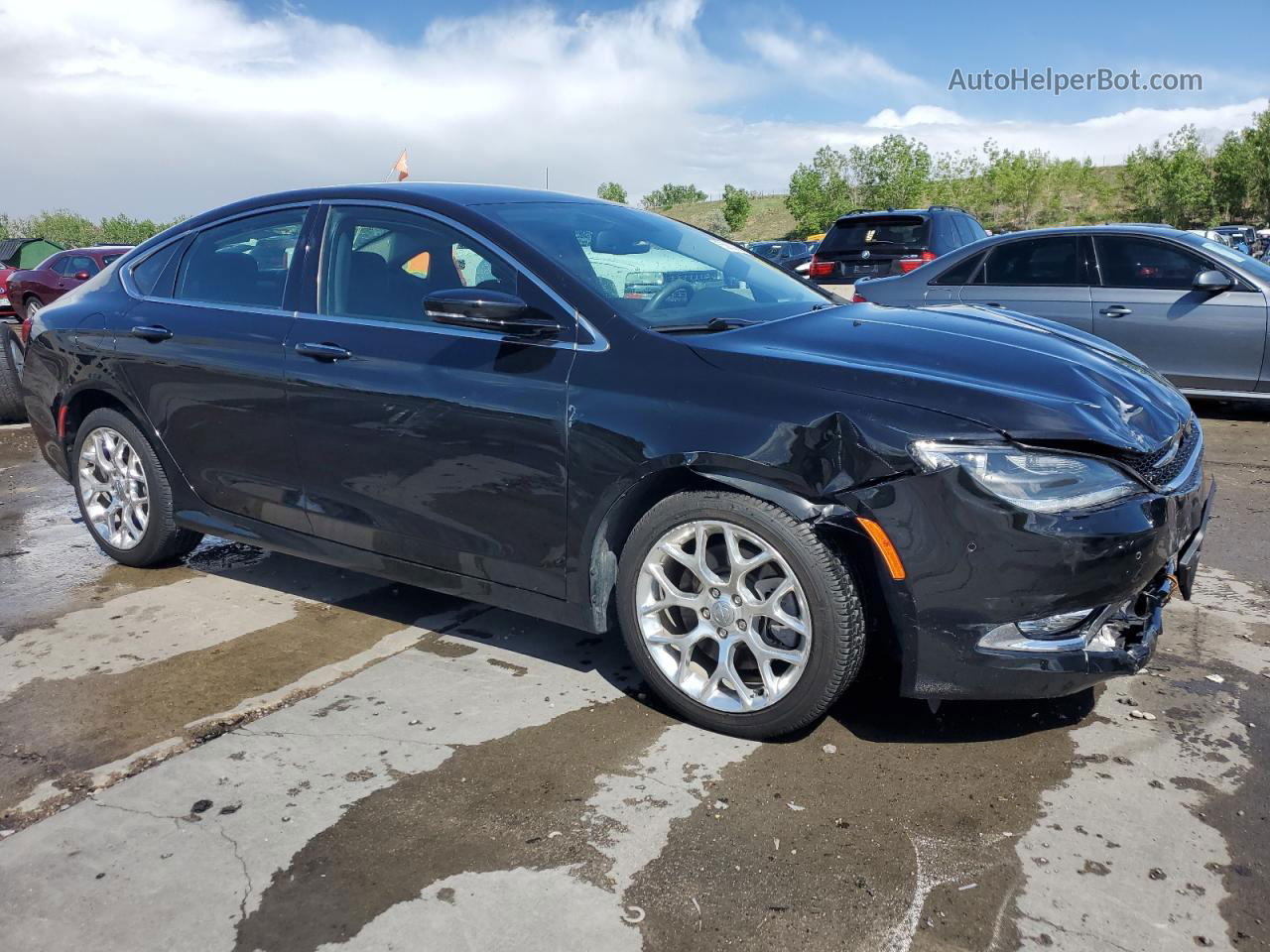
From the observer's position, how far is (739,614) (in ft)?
9.97

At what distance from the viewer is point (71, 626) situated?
4.15 meters

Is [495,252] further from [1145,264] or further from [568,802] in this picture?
[1145,264]

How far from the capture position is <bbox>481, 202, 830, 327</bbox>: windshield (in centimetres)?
346

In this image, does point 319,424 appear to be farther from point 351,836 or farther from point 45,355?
point 45,355

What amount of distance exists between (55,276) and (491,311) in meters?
16.5

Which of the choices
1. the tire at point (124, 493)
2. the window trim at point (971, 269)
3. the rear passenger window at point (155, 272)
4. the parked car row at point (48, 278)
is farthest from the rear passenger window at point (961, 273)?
the parked car row at point (48, 278)

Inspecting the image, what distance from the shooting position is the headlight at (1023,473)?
2688 millimetres

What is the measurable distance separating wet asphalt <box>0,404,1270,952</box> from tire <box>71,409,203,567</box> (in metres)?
0.63

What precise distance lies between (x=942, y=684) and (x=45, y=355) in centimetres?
436

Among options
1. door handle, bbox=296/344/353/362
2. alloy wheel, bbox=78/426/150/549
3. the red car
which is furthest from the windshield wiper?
the red car

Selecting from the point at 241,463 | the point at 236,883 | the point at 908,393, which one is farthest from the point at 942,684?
the point at 241,463

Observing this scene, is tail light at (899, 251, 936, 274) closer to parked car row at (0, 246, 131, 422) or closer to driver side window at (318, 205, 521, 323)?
driver side window at (318, 205, 521, 323)

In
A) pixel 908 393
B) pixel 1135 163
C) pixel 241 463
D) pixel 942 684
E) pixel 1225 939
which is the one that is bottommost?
pixel 1225 939

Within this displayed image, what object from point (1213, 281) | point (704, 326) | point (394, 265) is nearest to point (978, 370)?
point (704, 326)
